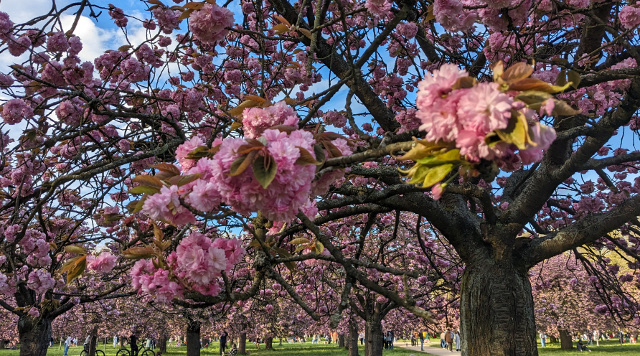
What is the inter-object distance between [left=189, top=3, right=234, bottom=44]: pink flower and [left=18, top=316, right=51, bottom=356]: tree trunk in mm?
6740

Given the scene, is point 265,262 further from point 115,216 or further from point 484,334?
point 484,334

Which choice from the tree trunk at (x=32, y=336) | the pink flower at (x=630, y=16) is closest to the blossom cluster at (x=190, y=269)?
the pink flower at (x=630, y=16)

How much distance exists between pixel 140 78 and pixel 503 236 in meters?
4.25

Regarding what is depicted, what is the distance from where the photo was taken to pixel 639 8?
3398 mm

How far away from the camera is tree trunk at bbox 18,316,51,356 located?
696 cm

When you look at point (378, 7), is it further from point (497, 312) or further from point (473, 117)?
point (497, 312)

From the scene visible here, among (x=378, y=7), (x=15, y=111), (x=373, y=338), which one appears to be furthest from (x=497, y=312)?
(x=373, y=338)

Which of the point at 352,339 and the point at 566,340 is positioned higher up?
the point at 352,339

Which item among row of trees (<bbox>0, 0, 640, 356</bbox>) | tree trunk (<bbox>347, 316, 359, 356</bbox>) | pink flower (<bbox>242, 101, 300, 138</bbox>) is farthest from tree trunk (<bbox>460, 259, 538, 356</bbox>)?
tree trunk (<bbox>347, 316, 359, 356</bbox>)

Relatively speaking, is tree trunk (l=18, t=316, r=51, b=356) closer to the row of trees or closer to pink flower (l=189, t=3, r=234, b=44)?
the row of trees

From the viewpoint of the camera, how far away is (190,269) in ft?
5.85

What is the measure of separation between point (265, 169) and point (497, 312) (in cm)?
351

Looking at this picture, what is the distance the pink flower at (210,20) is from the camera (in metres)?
2.73

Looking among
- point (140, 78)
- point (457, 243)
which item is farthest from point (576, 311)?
point (140, 78)
